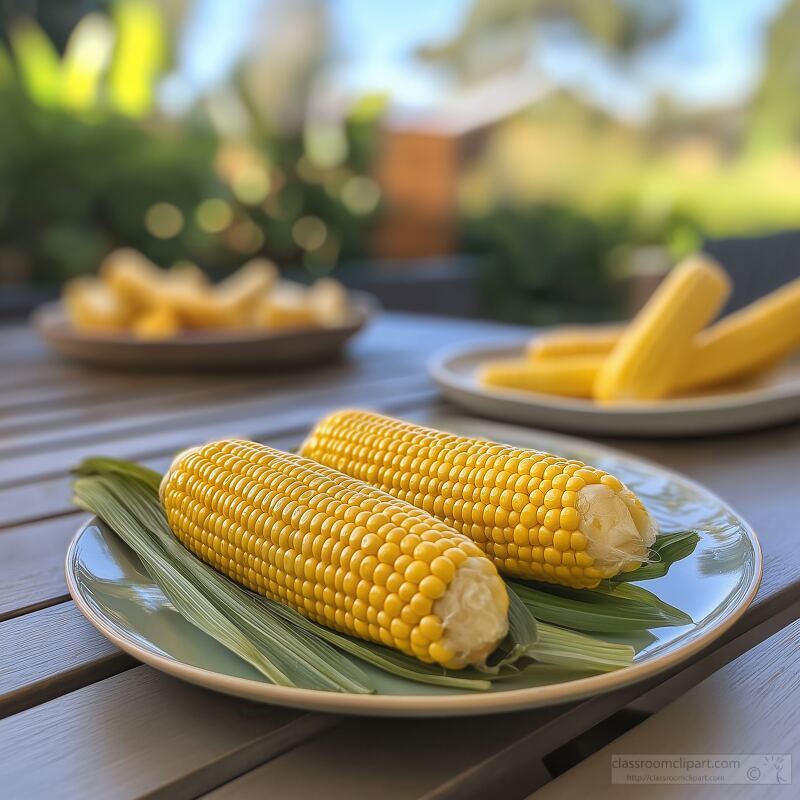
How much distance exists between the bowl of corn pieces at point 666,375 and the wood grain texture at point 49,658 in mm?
516

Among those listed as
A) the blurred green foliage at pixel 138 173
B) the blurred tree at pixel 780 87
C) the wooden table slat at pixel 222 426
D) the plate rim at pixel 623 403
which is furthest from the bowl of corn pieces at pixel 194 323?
the blurred tree at pixel 780 87

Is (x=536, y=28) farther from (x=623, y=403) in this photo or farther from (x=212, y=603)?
(x=212, y=603)

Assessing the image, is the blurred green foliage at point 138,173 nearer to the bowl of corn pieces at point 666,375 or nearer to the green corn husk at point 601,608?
the bowl of corn pieces at point 666,375

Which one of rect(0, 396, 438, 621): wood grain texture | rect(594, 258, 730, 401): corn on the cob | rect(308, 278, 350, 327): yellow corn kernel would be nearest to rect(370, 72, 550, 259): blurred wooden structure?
rect(308, 278, 350, 327): yellow corn kernel

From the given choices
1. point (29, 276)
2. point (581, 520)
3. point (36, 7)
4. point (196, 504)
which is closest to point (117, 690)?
point (196, 504)

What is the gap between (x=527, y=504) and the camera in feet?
1.45

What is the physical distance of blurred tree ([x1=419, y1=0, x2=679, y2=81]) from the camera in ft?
17.2

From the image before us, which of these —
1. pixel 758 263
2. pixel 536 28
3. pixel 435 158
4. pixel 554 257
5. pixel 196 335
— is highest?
pixel 536 28

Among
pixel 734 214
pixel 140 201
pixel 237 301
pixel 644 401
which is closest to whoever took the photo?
pixel 644 401

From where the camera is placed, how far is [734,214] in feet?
A: 16.7

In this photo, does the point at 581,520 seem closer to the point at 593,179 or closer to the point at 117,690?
the point at 117,690

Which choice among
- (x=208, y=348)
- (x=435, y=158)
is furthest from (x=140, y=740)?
(x=435, y=158)

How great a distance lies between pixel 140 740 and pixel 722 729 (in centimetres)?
25

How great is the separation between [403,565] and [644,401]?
0.57 meters
